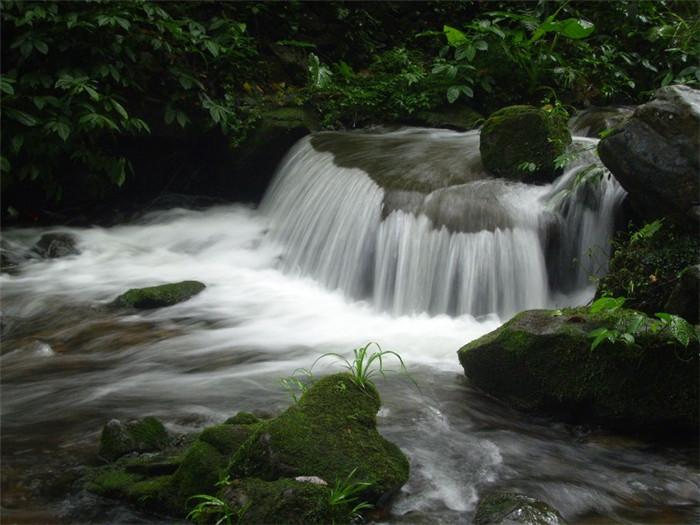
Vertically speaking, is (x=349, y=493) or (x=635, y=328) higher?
(x=635, y=328)

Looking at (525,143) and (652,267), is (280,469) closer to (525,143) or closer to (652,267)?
(652,267)

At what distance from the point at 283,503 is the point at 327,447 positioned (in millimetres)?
375

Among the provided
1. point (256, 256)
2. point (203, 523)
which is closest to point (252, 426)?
point (203, 523)

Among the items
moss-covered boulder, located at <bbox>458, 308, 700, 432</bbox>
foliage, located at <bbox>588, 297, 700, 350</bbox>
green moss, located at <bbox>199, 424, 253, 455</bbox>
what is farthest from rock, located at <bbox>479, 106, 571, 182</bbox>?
green moss, located at <bbox>199, 424, 253, 455</bbox>

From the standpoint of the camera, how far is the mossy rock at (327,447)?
3109mm

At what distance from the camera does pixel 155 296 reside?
621 cm

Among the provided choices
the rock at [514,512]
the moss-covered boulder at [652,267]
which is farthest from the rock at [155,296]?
the rock at [514,512]

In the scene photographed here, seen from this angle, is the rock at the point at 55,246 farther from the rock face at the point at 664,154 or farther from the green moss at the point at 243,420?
the rock face at the point at 664,154

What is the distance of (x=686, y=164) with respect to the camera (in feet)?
15.0

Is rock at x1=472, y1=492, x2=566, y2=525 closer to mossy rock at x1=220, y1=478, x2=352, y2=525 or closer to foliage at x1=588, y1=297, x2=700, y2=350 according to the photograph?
mossy rock at x1=220, y1=478, x2=352, y2=525

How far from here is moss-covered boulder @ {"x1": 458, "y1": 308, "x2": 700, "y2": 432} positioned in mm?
3979

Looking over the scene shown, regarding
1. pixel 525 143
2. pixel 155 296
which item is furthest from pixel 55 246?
pixel 525 143

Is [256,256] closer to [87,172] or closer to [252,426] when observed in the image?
[87,172]

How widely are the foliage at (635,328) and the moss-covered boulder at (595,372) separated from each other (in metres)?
0.02
